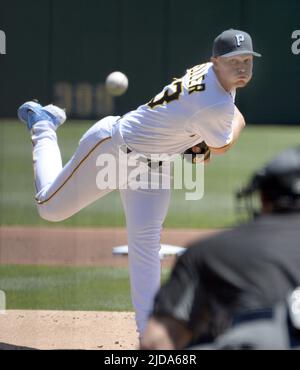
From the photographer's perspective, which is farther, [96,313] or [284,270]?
[96,313]

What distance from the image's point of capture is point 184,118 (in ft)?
12.1

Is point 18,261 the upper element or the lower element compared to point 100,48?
lower

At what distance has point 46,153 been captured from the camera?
13.3 ft

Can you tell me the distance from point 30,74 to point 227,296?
13.2 meters

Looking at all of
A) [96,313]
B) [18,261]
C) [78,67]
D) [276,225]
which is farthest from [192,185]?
[276,225]

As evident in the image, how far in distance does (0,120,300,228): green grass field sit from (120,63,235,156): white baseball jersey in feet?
16.7

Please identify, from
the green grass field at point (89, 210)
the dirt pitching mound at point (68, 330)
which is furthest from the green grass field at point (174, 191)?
the dirt pitching mound at point (68, 330)

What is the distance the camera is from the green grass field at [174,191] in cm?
948

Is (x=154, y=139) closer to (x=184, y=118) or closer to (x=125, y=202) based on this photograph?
(x=184, y=118)

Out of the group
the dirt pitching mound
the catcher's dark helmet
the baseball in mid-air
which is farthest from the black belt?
the baseball in mid-air

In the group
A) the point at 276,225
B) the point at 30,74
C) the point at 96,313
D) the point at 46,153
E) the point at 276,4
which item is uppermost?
the point at 276,4

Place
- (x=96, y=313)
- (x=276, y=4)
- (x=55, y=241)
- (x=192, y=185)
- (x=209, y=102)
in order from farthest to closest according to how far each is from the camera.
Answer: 1. (x=276, y=4)
2. (x=192, y=185)
3. (x=55, y=241)
4. (x=96, y=313)
5. (x=209, y=102)

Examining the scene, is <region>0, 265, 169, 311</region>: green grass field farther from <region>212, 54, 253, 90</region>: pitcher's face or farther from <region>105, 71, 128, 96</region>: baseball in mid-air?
<region>212, 54, 253, 90</region>: pitcher's face
